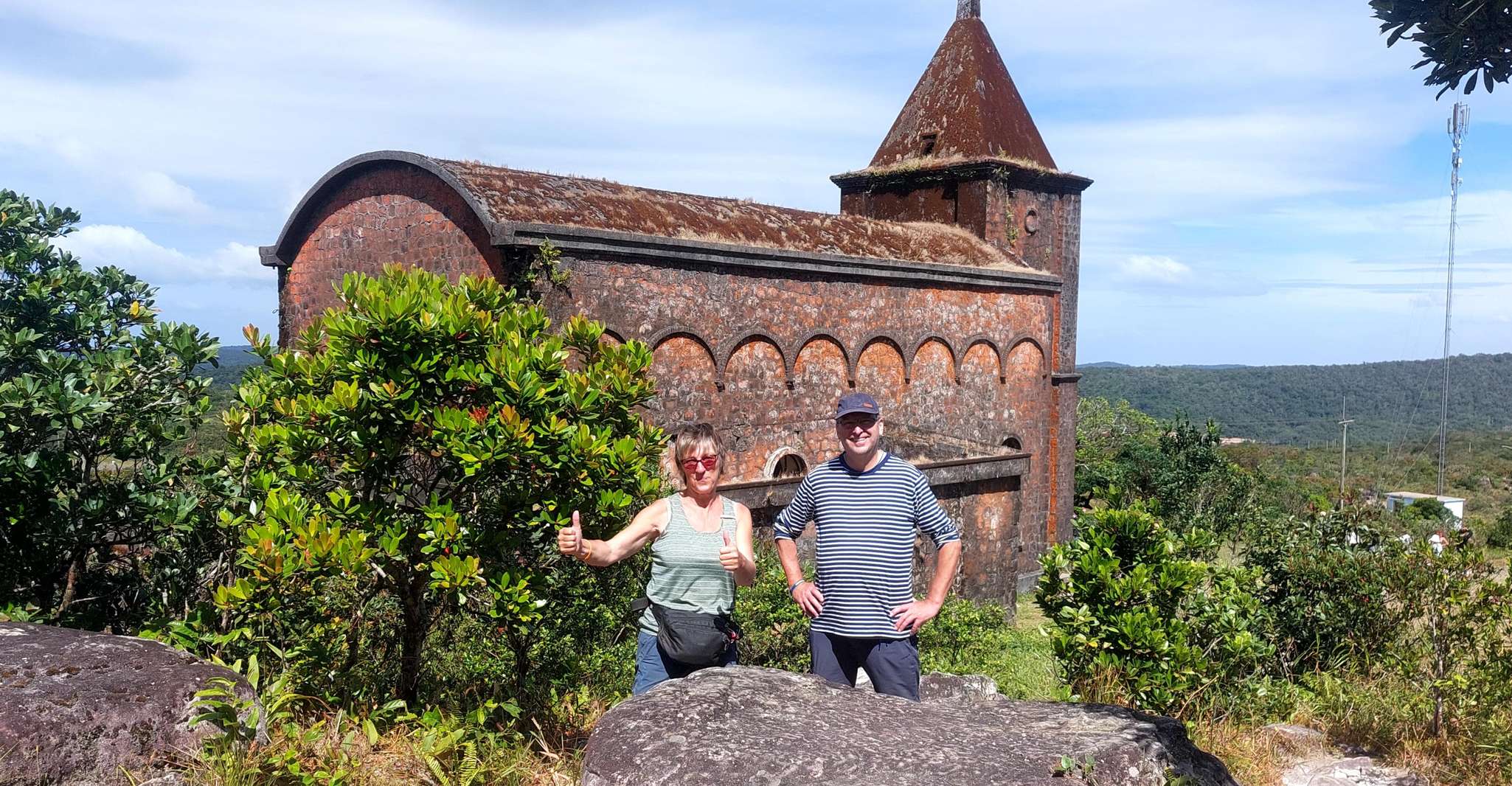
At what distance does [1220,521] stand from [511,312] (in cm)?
2232

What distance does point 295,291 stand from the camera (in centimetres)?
1243

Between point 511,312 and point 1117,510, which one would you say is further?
point 1117,510

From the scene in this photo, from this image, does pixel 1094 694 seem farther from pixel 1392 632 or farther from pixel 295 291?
pixel 295 291

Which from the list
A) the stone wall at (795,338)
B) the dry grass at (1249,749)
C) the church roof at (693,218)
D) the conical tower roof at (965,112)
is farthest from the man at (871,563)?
the conical tower roof at (965,112)

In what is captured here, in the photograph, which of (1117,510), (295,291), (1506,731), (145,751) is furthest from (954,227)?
(145,751)

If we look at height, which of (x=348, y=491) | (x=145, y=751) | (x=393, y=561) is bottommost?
(x=145, y=751)

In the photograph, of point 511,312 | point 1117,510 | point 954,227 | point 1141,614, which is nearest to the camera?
point 511,312

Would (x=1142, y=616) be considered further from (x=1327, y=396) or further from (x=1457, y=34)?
(x=1327, y=396)

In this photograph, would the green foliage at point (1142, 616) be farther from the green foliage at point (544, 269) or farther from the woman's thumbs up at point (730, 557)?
the green foliage at point (544, 269)

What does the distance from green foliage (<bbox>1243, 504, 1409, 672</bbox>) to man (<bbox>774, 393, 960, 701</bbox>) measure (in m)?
4.00

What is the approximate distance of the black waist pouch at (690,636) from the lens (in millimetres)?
4371

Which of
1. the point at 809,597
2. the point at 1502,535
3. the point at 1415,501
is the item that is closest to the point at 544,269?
the point at 809,597

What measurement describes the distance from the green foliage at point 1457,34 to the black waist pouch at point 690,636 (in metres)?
4.41

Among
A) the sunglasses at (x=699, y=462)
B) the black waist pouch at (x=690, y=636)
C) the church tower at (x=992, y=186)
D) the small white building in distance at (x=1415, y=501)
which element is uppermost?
the church tower at (x=992, y=186)
